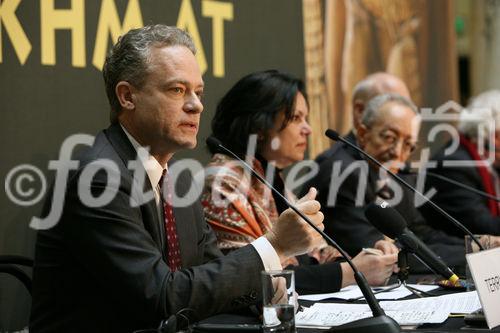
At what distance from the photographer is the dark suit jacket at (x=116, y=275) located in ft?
6.66

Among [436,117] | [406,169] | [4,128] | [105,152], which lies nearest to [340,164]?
[406,169]

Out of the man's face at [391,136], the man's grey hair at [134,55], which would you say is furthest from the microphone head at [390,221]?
the man's face at [391,136]

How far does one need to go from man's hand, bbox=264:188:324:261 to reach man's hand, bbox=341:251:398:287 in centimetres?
66

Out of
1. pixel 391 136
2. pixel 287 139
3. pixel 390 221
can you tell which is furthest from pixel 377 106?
pixel 390 221

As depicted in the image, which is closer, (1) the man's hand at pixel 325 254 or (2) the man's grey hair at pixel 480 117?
(1) the man's hand at pixel 325 254

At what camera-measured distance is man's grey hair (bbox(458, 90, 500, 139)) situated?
16.3 ft

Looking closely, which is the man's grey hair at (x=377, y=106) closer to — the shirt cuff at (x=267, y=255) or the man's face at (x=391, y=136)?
the man's face at (x=391, y=136)

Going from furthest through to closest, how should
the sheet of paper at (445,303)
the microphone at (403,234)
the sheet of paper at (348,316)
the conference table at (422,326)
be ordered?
the microphone at (403,234)
the sheet of paper at (445,303)
the sheet of paper at (348,316)
the conference table at (422,326)

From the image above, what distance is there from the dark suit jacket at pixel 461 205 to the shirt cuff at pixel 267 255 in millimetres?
2566

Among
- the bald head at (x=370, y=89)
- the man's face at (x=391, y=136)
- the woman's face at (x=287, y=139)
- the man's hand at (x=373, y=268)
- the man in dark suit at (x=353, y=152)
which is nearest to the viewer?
the man's hand at (x=373, y=268)

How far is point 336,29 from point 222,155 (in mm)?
2128

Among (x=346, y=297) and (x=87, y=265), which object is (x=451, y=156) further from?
(x=87, y=265)

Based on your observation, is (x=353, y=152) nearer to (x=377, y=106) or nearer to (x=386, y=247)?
(x=377, y=106)

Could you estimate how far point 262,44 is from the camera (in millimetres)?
4371
